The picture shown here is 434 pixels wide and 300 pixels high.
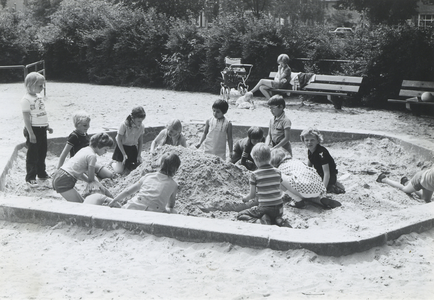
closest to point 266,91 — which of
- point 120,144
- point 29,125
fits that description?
point 120,144

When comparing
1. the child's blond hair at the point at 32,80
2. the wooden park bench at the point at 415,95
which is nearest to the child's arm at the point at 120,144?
the child's blond hair at the point at 32,80

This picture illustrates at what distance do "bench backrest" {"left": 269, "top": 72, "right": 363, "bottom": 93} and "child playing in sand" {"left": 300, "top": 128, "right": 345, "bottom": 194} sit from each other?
7.32 metres

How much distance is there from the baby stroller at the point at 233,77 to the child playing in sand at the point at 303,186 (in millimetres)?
8890

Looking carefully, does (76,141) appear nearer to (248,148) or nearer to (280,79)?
(248,148)

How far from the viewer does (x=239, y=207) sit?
6.22m

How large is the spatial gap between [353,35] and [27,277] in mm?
12987

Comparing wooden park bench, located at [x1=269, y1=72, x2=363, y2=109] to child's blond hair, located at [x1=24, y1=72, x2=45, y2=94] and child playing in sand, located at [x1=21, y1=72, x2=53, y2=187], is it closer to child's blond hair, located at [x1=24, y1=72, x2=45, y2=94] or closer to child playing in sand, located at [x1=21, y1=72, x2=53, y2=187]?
child playing in sand, located at [x1=21, y1=72, x2=53, y2=187]

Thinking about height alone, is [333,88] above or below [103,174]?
above

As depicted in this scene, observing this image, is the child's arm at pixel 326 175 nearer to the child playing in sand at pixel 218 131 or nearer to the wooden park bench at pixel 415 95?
the child playing in sand at pixel 218 131

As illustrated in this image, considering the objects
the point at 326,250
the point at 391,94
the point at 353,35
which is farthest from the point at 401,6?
the point at 326,250

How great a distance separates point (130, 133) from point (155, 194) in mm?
2416

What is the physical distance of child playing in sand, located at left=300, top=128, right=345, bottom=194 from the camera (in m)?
6.79

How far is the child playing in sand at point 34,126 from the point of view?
22.7 ft

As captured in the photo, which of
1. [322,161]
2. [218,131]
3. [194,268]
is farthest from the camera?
[218,131]
